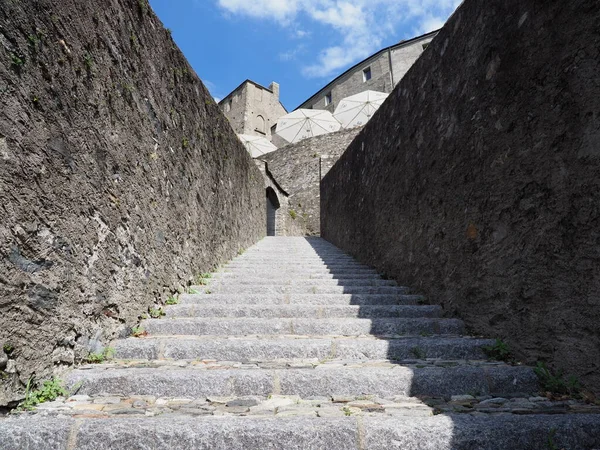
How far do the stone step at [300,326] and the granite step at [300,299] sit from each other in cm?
53

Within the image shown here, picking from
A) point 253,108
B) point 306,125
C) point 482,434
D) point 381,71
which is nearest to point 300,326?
point 482,434

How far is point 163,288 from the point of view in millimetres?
2949

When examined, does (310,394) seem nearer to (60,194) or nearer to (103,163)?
(60,194)

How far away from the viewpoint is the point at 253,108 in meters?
32.6

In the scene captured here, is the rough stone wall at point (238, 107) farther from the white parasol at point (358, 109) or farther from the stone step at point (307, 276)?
the stone step at point (307, 276)

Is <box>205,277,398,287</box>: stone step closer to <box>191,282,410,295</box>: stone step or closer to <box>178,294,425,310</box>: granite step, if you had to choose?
<box>191,282,410,295</box>: stone step

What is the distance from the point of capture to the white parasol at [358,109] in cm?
1808

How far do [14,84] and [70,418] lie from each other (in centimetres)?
135

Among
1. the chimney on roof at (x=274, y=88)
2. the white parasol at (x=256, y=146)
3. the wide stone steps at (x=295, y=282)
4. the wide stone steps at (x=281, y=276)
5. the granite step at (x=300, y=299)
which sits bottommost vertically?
the granite step at (x=300, y=299)

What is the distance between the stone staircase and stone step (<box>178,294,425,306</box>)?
226mm

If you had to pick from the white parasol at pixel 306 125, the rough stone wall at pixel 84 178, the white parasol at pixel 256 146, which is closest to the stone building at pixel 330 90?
the white parasol at pixel 256 146

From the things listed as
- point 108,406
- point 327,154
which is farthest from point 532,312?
point 327,154

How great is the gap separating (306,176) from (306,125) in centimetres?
451

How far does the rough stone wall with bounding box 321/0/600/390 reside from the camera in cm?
170
